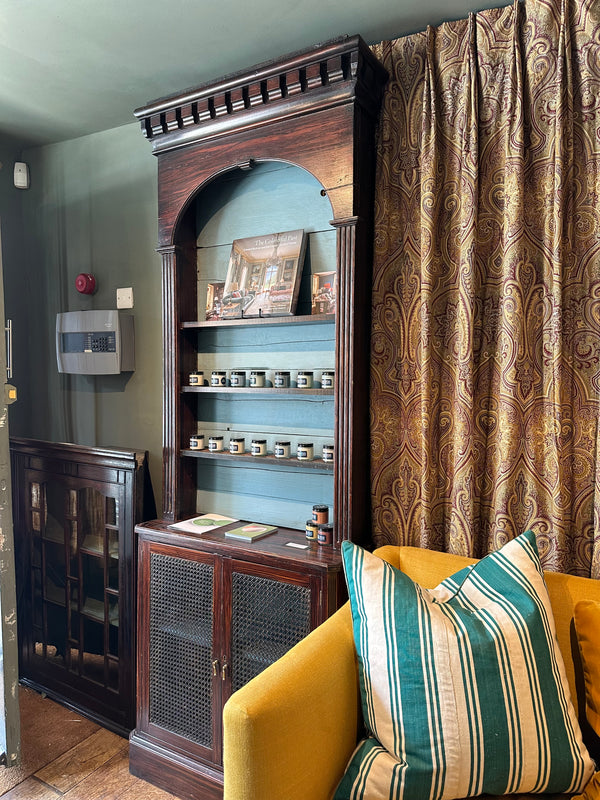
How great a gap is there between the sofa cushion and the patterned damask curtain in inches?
10.6

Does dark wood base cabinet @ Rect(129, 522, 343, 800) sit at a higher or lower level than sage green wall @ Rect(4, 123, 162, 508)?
lower

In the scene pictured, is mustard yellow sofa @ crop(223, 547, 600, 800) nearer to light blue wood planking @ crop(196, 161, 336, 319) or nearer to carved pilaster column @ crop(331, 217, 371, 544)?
carved pilaster column @ crop(331, 217, 371, 544)

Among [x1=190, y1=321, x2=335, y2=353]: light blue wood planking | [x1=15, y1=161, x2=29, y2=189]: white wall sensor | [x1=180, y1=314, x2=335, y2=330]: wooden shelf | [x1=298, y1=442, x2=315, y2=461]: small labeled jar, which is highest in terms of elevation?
[x1=15, y1=161, x2=29, y2=189]: white wall sensor

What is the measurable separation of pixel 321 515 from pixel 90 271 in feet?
5.77

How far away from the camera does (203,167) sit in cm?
209

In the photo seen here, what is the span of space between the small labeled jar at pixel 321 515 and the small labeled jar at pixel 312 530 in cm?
1

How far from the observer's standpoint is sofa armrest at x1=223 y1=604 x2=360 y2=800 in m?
1.06

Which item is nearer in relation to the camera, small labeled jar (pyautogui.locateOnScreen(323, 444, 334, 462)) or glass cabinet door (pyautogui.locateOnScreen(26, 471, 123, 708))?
small labeled jar (pyautogui.locateOnScreen(323, 444, 334, 462))

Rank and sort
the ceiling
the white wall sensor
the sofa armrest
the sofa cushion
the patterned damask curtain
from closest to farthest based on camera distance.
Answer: the sofa armrest, the sofa cushion, the patterned damask curtain, the ceiling, the white wall sensor

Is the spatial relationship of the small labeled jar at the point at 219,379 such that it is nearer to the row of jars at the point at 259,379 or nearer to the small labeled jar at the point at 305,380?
the row of jars at the point at 259,379

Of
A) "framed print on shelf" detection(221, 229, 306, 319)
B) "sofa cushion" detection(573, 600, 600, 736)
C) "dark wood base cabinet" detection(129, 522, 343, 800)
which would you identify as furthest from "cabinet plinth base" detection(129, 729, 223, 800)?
"framed print on shelf" detection(221, 229, 306, 319)

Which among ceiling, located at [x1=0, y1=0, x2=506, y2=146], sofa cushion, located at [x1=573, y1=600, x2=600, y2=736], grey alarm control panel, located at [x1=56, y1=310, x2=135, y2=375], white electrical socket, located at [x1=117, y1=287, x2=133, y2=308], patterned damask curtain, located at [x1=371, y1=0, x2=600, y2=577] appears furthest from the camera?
white electrical socket, located at [x1=117, y1=287, x2=133, y2=308]

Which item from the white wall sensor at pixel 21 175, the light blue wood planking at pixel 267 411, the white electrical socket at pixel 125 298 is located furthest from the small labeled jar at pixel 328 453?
the white wall sensor at pixel 21 175

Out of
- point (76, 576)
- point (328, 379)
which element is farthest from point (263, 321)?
point (76, 576)
